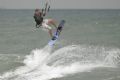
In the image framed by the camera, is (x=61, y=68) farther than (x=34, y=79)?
Yes

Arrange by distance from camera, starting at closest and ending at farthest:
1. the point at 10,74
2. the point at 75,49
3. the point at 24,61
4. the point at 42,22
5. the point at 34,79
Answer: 1. the point at 34,79
2. the point at 10,74
3. the point at 42,22
4. the point at 24,61
5. the point at 75,49

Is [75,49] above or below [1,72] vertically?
above

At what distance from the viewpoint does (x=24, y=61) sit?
56.0ft

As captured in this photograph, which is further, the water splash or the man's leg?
the man's leg

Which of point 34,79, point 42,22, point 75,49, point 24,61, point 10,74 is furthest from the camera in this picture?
point 75,49

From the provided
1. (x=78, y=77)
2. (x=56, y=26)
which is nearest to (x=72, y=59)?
(x=56, y=26)

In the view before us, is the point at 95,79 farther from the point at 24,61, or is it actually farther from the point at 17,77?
the point at 24,61

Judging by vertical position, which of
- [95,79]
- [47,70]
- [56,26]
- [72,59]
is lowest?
[95,79]

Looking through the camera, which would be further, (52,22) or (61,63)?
(52,22)

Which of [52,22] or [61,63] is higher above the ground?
[52,22]

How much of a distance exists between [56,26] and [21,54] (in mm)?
4583

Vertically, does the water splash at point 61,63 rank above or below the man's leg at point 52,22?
below

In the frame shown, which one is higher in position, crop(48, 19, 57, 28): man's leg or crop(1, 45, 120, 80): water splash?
crop(48, 19, 57, 28): man's leg

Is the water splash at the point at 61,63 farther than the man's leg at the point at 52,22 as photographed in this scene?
No
